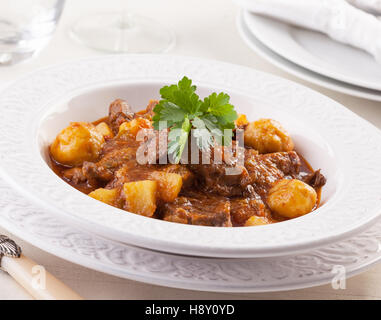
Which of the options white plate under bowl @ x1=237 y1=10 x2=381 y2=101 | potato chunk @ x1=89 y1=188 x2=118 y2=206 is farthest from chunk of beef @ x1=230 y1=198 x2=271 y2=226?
white plate under bowl @ x1=237 y1=10 x2=381 y2=101

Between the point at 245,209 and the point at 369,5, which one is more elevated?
the point at 369,5

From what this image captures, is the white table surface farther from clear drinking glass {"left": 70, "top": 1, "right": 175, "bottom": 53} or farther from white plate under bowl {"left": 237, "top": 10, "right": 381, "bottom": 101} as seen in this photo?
white plate under bowl {"left": 237, "top": 10, "right": 381, "bottom": 101}

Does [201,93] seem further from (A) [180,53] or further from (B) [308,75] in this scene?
(A) [180,53]

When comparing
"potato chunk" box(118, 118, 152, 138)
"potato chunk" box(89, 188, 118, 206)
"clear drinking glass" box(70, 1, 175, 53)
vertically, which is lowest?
"clear drinking glass" box(70, 1, 175, 53)

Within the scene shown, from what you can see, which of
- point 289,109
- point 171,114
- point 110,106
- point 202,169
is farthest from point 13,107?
point 289,109

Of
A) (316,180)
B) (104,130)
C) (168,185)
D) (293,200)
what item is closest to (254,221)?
(293,200)

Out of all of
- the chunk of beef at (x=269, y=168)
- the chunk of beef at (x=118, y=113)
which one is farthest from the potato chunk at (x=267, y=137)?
the chunk of beef at (x=118, y=113)
